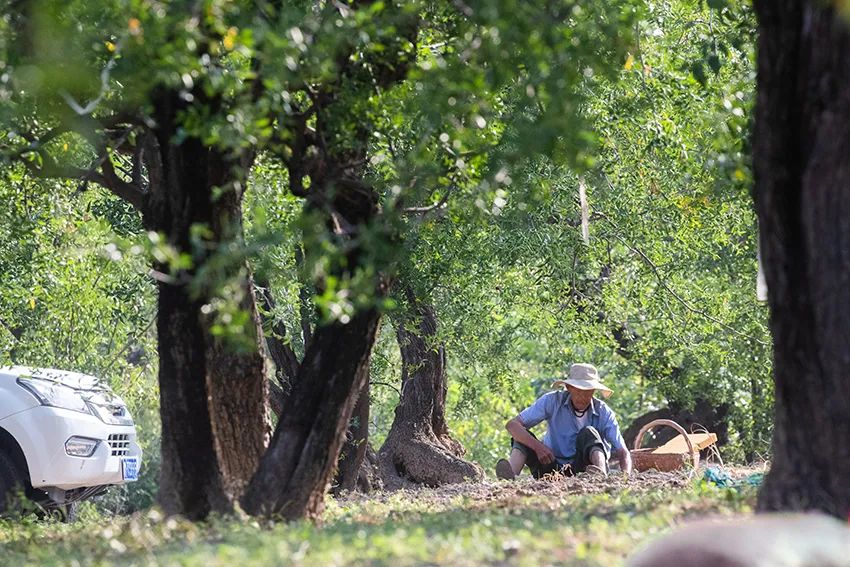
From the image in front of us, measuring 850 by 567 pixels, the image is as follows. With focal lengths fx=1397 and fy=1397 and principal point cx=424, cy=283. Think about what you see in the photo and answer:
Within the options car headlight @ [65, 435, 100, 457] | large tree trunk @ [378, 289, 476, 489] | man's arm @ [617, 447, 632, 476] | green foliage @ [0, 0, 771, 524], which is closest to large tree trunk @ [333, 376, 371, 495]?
large tree trunk @ [378, 289, 476, 489]

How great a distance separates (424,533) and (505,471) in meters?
6.84

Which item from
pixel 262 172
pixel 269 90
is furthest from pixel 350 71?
pixel 262 172

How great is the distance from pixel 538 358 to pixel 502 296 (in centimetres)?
1093

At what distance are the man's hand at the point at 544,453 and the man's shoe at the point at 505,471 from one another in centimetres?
32

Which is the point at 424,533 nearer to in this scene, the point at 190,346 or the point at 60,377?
the point at 190,346

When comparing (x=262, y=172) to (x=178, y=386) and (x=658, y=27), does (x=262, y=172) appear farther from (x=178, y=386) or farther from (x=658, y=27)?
(x=658, y=27)

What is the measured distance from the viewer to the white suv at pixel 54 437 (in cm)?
1177

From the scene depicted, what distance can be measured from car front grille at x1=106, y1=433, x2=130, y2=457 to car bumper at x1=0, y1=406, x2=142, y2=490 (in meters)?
0.17

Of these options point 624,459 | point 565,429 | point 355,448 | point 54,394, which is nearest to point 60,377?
point 54,394

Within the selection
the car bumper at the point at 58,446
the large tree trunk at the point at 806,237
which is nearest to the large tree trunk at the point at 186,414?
the large tree trunk at the point at 806,237

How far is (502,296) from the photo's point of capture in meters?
15.7

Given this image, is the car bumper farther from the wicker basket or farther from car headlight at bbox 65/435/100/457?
the wicker basket

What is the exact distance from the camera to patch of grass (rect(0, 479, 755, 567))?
5.65 meters

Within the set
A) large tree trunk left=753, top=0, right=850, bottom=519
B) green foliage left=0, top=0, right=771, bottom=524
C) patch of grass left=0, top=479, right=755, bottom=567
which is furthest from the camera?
green foliage left=0, top=0, right=771, bottom=524
